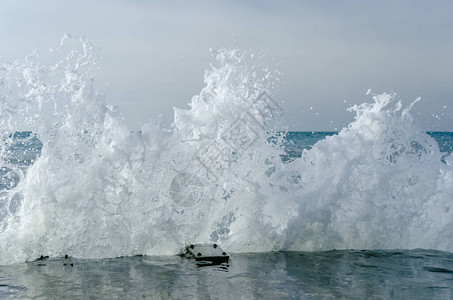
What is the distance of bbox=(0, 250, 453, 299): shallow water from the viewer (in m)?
4.70

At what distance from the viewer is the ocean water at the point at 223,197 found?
5961 mm

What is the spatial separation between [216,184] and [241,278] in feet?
7.96

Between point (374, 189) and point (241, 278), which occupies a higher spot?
point (374, 189)

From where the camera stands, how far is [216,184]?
7535 millimetres

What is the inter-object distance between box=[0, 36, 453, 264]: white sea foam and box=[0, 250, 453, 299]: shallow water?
0.51 meters

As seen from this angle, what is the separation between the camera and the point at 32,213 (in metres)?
6.62

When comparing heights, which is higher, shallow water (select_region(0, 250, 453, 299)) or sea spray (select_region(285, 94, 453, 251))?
sea spray (select_region(285, 94, 453, 251))

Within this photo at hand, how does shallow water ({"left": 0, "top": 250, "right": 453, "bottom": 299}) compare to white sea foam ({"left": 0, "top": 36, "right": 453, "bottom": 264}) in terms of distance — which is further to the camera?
white sea foam ({"left": 0, "top": 36, "right": 453, "bottom": 264})

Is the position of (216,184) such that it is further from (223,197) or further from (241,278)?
(241,278)

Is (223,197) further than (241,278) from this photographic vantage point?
Yes

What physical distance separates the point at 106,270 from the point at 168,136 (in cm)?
240

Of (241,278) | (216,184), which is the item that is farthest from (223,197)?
(241,278)

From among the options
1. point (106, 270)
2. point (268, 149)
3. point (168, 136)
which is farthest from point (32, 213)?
point (268, 149)

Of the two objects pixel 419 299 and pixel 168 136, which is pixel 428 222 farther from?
pixel 168 136
